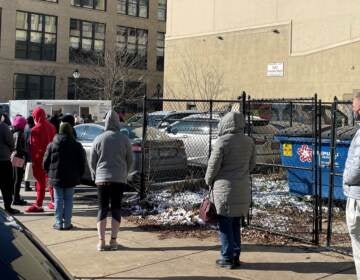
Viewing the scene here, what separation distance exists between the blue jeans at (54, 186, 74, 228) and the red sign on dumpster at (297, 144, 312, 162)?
4.30 metres

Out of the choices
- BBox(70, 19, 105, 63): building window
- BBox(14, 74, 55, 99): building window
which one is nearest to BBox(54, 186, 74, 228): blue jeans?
BBox(14, 74, 55, 99): building window

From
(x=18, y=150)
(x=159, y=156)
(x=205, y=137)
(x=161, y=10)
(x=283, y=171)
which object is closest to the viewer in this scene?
(x=18, y=150)

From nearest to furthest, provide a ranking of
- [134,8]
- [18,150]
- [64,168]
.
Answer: [64,168] → [18,150] → [134,8]

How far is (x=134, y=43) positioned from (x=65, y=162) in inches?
1933

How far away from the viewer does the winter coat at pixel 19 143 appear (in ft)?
34.7

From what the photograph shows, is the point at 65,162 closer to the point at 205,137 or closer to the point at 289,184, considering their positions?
the point at 289,184

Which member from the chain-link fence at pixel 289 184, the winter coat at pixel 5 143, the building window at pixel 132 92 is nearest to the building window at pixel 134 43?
the building window at pixel 132 92

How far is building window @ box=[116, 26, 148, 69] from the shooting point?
54.9 meters

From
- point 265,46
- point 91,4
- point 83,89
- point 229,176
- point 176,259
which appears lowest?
point 176,259

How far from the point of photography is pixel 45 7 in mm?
50719

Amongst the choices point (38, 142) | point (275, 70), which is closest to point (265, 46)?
point (275, 70)

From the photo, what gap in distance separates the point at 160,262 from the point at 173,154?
482cm

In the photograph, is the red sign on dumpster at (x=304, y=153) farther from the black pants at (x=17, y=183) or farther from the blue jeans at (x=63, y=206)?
the black pants at (x=17, y=183)

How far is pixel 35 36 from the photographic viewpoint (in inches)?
1983
